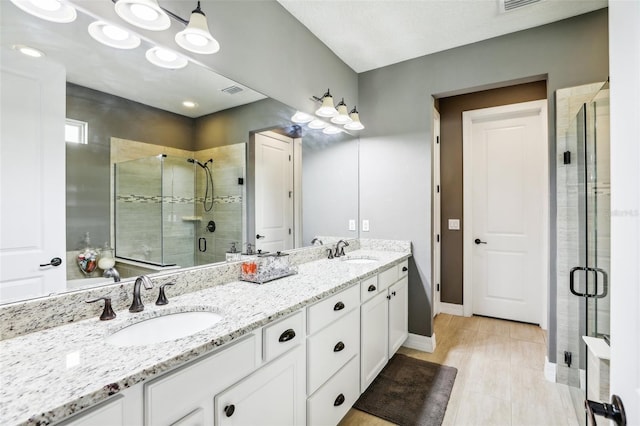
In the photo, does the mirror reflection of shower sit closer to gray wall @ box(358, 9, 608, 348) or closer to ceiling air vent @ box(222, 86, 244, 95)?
ceiling air vent @ box(222, 86, 244, 95)

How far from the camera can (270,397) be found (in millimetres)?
1200

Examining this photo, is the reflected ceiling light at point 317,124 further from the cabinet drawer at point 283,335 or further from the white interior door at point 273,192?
the cabinet drawer at point 283,335

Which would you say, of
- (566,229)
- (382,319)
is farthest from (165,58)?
A: (566,229)

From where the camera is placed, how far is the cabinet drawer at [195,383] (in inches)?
32.3

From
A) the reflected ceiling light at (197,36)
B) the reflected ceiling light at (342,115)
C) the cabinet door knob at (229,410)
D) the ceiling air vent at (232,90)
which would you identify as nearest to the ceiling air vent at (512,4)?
the reflected ceiling light at (342,115)

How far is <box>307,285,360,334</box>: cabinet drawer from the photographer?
4.83 ft

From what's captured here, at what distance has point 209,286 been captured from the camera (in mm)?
1597

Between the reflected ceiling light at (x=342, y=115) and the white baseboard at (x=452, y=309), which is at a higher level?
the reflected ceiling light at (x=342, y=115)

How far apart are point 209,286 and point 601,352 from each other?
6.29ft

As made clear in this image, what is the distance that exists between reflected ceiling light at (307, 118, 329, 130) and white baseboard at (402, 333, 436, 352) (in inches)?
84.1

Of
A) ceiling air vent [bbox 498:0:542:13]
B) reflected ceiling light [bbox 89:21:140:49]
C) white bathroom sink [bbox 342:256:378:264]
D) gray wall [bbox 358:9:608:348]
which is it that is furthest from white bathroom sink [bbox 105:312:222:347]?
ceiling air vent [bbox 498:0:542:13]

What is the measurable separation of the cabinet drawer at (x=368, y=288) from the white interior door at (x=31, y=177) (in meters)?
1.51

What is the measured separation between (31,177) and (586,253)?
292 cm

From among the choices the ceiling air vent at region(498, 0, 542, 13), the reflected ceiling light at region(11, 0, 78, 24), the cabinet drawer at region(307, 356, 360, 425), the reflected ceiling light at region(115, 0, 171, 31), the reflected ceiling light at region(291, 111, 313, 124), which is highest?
the ceiling air vent at region(498, 0, 542, 13)
